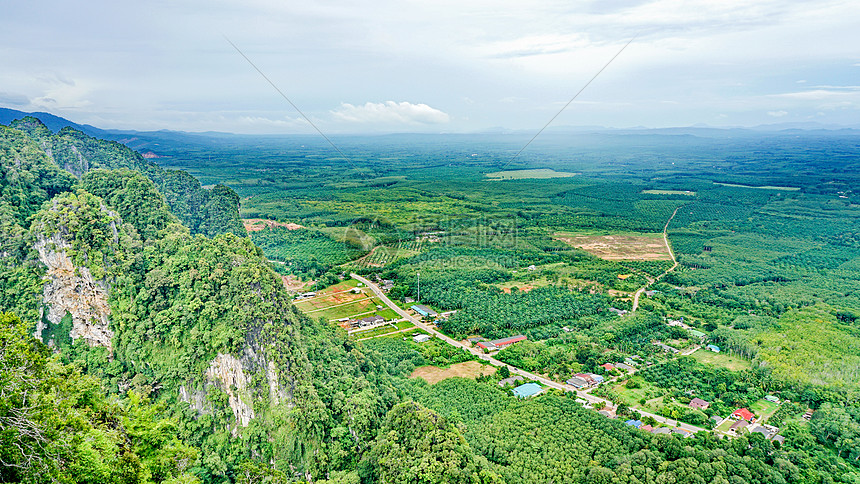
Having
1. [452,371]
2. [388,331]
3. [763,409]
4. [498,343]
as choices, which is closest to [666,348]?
[763,409]

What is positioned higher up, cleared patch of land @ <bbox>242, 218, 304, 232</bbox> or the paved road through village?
cleared patch of land @ <bbox>242, 218, 304, 232</bbox>

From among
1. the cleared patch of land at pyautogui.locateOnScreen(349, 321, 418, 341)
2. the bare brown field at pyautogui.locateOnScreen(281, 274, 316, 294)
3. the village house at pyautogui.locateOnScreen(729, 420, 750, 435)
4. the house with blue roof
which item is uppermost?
the bare brown field at pyautogui.locateOnScreen(281, 274, 316, 294)

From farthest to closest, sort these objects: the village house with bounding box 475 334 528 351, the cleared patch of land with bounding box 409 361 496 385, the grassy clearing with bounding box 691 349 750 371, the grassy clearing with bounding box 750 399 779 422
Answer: the village house with bounding box 475 334 528 351 → the grassy clearing with bounding box 691 349 750 371 → the cleared patch of land with bounding box 409 361 496 385 → the grassy clearing with bounding box 750 399 779 422

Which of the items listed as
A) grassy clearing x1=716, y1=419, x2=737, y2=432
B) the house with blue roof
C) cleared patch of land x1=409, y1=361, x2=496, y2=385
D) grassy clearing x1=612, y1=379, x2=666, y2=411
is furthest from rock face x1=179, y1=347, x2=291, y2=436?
grassy clearing x1=716, y1=419, x2=737, y2=432

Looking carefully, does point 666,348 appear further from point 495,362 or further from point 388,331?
point 388,331

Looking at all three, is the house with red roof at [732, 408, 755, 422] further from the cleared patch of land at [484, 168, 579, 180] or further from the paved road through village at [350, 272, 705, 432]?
the cleared patch of land at [484, 168, 579, 180]

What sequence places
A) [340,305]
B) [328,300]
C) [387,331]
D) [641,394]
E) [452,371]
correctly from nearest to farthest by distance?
[641,394] < [452,371] < [387,331] < [340,305] < [328,300]
